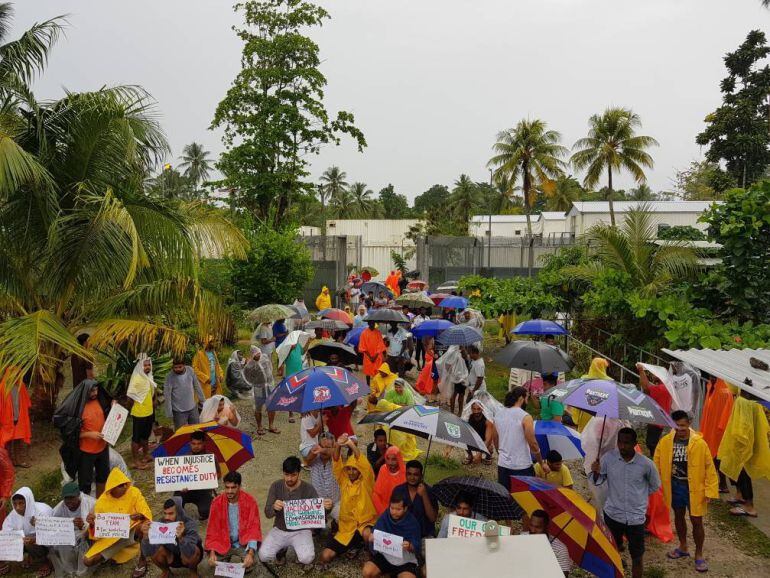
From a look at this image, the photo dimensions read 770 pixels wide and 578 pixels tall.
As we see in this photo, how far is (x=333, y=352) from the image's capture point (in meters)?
10.2

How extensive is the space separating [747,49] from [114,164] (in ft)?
118

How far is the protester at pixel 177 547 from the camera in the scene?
19.2 feet

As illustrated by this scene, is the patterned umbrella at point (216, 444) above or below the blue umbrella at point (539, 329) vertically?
below

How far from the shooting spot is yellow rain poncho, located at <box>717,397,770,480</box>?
271 inches

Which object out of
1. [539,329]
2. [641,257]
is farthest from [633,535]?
[641,257]

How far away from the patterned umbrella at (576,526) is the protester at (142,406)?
527 centimetres

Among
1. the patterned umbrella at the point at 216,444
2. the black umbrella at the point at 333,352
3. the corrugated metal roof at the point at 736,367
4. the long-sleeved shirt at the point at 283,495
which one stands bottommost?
the long-sleeved shirt at the point at 283,495

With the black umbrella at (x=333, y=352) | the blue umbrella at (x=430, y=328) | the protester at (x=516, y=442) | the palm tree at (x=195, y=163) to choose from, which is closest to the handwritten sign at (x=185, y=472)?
the protester at (x=516, y=442)

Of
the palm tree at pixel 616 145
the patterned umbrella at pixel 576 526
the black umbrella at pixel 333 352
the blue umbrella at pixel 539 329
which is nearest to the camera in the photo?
the patterned umbrella at pixel 576 526

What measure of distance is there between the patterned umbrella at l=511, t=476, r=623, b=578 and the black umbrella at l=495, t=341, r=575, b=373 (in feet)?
10.8

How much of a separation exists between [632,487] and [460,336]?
4.87 meters

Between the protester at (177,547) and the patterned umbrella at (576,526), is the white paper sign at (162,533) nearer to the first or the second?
the protester at (177,547)

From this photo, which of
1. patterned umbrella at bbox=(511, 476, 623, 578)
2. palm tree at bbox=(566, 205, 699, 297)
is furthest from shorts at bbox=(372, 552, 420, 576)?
palm tree at bbox=(566, 205, 699, 297)

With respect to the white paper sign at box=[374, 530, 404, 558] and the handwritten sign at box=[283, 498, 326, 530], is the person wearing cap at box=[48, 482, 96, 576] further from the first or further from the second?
the white paper sign at box=[374, 530, 404, 558]
